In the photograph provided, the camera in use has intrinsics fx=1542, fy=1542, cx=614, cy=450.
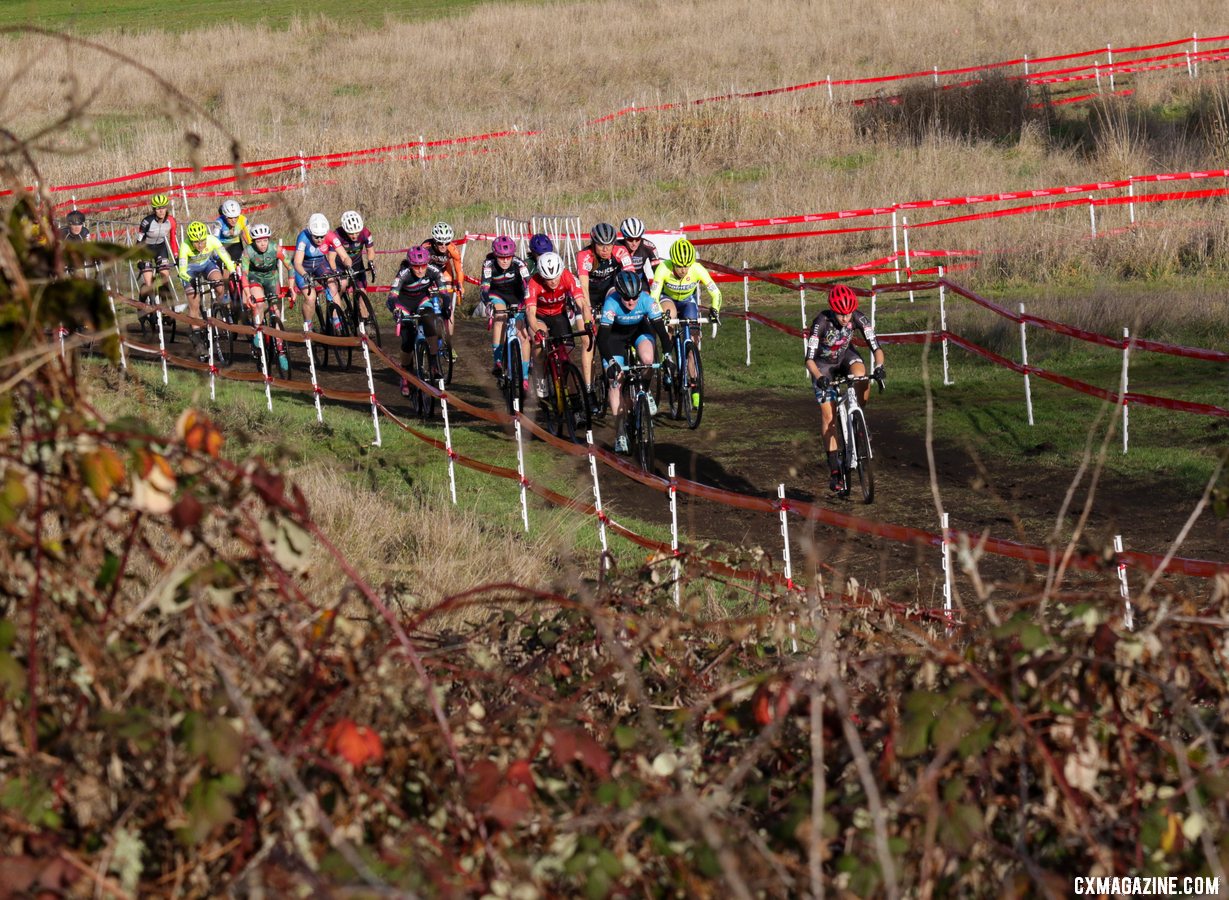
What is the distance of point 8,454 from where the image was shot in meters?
3.15

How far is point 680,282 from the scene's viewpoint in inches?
609

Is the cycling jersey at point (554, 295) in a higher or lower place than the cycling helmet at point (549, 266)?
lower

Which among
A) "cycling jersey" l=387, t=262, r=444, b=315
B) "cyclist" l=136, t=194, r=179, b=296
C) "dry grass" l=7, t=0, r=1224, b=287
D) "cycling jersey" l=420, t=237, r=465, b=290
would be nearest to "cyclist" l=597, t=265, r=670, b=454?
"cycling jersey" l=387, t=262, r=444, b=315

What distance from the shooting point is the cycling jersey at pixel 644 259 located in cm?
1527

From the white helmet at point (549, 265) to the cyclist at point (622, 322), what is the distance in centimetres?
76

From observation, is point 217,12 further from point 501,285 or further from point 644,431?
point 644,431

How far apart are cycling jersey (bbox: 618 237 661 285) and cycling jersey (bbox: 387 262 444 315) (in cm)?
226

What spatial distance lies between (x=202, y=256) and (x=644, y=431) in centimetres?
821

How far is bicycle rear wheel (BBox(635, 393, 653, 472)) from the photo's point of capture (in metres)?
14.0

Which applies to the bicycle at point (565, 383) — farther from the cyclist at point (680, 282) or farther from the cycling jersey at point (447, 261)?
the cycling jersey at point (447, 261)

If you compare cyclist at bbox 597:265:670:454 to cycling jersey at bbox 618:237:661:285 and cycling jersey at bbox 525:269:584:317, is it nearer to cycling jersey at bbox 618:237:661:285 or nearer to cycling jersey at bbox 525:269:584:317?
cycling jersey at bbox 618:237:661:285

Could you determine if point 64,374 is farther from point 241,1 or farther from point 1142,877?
point 241,1

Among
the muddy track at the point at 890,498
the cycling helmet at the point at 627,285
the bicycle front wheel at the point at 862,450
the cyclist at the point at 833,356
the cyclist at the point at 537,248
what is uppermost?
the cyclist at the point at 537,248

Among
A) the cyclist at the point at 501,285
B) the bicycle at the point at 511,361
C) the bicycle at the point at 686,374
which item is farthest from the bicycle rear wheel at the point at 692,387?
the cyclist at the point at 501,285
